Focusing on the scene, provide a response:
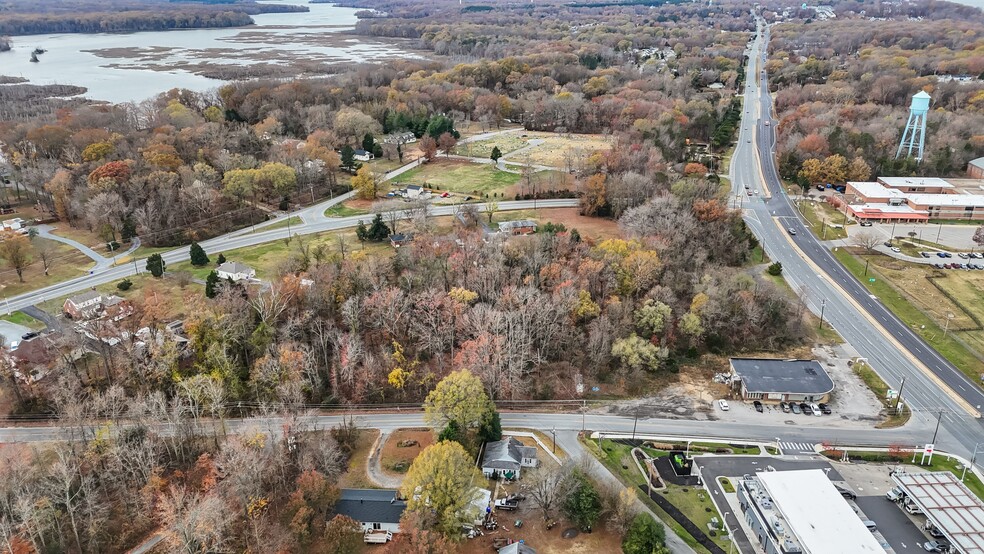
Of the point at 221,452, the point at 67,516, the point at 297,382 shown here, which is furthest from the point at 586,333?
the point at 67,516

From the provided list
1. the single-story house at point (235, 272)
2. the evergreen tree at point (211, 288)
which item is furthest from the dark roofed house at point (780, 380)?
the evergreen tree at point (211, 288)

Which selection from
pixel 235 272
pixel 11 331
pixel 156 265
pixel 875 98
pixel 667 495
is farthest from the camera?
pixel 875 98

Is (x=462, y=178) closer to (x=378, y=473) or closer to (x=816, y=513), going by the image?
(x=378, y=473)

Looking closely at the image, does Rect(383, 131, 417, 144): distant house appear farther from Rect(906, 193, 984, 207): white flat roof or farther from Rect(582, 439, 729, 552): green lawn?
Rect(582, 439, 729, 552): green lawn

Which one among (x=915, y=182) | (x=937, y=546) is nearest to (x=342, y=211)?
(x=937, y=546)

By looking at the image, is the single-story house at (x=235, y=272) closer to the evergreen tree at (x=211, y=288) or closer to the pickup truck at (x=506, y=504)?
the evergreen tree at (x=211, y=288)

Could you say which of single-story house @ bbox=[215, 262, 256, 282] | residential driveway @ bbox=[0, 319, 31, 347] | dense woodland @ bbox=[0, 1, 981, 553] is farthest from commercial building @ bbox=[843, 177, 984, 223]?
residential driveway @ bbox=[0, 319, 31, 347]
